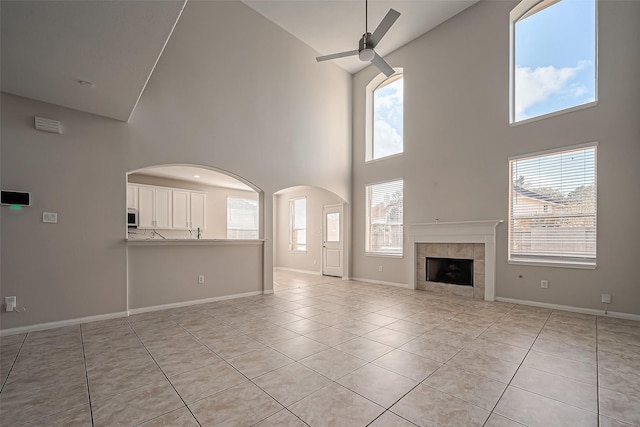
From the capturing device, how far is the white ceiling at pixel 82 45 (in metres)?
2.07

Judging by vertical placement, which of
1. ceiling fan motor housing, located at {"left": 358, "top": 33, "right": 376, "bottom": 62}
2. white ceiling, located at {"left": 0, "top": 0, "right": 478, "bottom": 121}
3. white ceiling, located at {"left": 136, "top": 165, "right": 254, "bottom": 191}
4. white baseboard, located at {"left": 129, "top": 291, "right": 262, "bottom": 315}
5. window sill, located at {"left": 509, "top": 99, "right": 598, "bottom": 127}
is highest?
ceiling fan motor housing, located at {"left": 358, "top": 33, "right": 376, "bottom": 62}

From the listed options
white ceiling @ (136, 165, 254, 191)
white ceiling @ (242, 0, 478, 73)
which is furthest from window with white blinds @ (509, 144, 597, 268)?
white ceiling @ (136, 165, 254, 191)

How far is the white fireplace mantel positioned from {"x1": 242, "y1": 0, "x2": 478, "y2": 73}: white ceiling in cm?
428

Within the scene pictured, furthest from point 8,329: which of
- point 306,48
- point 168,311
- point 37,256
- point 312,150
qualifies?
point 306,48

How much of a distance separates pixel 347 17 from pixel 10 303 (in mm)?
7107

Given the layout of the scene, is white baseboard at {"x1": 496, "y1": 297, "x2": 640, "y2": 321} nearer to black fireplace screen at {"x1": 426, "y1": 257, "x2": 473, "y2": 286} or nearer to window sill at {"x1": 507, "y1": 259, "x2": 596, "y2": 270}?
window sill at {"x1": 507, "y1": 259, "x2": 596, "y2": 270}

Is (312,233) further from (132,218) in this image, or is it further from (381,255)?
(132,218)

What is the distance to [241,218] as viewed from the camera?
904 centimetres

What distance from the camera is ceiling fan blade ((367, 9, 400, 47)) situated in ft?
10.7

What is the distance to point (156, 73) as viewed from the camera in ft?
14.6

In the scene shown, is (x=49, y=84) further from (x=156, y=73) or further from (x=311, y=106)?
(x=311, y=106)

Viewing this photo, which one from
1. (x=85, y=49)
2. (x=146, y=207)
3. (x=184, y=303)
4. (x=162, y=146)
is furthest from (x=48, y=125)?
(x=146, y=207)

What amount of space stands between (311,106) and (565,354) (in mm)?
6176

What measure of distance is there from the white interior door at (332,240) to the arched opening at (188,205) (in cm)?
219
